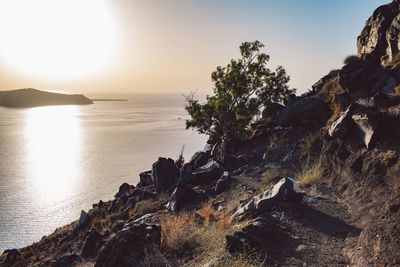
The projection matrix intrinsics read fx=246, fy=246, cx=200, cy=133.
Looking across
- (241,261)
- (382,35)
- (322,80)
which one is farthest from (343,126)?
(382,35)

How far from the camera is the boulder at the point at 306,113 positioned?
15641mm

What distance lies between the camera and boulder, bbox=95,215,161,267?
6367 mm

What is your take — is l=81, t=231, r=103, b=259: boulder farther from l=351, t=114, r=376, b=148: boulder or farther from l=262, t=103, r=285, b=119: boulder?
l=262, t=103, r=285, b=119: boulder

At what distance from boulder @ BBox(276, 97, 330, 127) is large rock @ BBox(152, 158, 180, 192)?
353 inches

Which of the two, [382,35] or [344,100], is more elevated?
[382,35]

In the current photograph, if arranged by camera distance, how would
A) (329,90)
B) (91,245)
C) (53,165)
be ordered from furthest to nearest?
(53,165)
(329,90)
(91,245)

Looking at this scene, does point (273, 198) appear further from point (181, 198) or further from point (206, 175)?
point (206, 175)

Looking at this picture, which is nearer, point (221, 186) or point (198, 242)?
point (198, 242)

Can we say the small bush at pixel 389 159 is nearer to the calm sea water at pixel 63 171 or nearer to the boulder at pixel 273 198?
the boulder at pixel 273 198

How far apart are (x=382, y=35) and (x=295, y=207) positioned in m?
19.1

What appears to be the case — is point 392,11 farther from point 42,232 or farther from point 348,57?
point 42,232

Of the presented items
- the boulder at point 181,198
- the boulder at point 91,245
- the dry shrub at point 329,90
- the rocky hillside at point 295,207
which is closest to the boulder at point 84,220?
the rocky hillside at point 295,207

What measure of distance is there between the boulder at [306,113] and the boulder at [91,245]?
13.6m

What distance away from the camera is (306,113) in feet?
52.7
